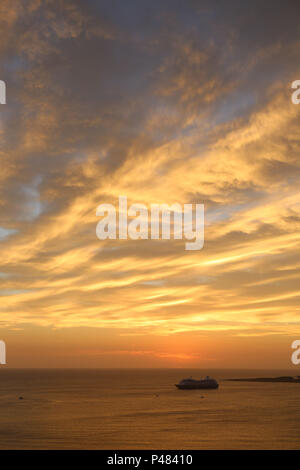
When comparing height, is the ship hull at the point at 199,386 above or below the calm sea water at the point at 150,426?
above

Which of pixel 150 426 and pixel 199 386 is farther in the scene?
pixel 199 386

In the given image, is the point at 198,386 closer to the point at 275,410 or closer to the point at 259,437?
the point at 275,410

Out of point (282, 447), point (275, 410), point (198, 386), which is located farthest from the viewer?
point (198, 386)

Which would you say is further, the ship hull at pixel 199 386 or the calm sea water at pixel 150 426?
the ship hull at pixel 199 386

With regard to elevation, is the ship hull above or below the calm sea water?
above

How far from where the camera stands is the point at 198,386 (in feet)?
646

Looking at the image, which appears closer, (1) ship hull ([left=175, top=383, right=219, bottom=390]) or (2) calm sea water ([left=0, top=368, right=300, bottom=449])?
(2) calm sea water ([left=0, top=368, right=300, bottom=449])

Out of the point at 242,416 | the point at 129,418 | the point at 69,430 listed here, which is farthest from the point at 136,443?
the point at 242,416

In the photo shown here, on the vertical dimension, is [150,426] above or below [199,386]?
below

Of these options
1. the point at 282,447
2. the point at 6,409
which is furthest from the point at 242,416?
the point at 6,409

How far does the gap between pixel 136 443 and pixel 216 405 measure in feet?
212
